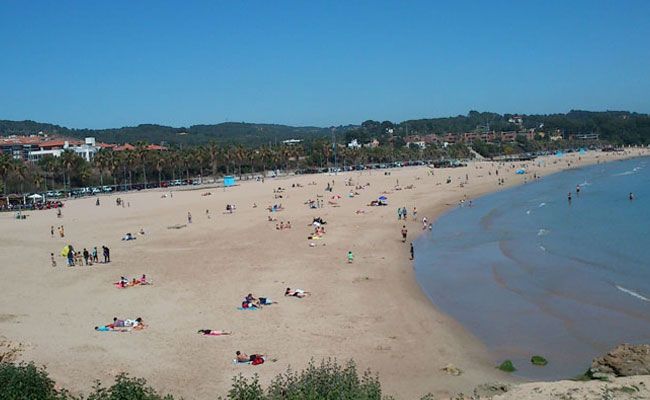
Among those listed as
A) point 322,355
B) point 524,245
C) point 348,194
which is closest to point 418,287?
point 322,355

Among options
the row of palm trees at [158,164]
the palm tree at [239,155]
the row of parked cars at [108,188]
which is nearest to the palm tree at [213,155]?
the row of palm trees at [158,164]

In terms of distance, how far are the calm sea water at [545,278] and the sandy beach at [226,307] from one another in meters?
1.18

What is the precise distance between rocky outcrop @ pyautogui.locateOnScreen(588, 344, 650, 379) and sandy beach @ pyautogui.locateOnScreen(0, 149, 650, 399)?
1910 millimetres

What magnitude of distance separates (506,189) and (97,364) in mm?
57571

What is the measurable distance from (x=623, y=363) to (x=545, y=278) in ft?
36.6

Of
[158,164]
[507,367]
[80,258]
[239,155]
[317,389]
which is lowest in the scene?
[507,367]

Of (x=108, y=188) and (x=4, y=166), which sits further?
(x=108, y=188)

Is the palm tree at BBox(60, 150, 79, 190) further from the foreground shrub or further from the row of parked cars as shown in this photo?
the foreground shrub

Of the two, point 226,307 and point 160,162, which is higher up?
point 160,162

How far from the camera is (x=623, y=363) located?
43.1ft

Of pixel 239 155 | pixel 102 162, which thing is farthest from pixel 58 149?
pixel 239 155

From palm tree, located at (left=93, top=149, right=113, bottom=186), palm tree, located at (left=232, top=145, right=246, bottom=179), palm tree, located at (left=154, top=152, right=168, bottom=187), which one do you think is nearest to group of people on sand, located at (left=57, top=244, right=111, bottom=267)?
palm tree, located at (left=93, top=149, right=113, bottom=186)

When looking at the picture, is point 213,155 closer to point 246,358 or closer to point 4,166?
point 4,166

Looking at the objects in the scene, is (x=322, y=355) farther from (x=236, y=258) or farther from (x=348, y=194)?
(x=348, y=194)
